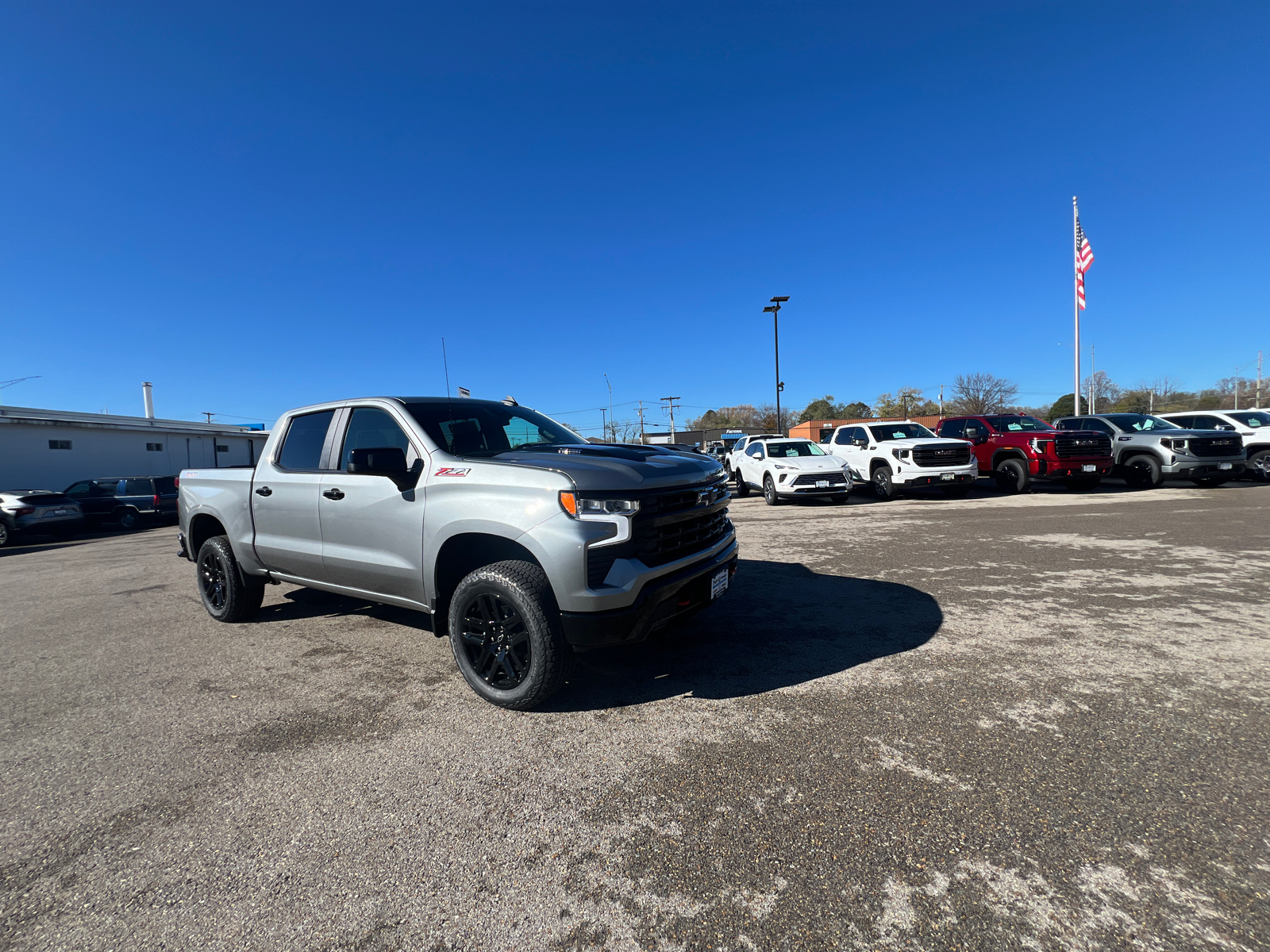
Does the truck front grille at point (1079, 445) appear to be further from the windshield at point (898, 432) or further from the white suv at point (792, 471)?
the white suv at point (792, 471)

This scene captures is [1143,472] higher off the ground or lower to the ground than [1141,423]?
lower

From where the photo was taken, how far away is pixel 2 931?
71.9 inches

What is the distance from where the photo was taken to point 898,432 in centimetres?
1459

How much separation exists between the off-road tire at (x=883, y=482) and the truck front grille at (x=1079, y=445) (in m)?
3.62

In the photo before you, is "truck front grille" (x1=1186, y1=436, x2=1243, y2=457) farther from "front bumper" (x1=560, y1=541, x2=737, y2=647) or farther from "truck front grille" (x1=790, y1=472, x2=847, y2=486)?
"front bumper" (x1=560, y1=541, x2=737, y2=647)

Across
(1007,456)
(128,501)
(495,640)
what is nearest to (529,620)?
(495,640)

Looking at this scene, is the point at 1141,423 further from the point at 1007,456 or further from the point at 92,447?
the point at 92,447

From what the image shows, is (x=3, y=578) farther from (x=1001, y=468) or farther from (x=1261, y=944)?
(x=1001, y=468)

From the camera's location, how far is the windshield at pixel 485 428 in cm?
396

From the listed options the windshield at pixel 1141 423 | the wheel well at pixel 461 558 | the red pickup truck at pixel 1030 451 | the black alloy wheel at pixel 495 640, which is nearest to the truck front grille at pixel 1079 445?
the red pickup truck at pixel 1030 451

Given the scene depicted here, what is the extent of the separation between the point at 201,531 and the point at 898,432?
46.5ft

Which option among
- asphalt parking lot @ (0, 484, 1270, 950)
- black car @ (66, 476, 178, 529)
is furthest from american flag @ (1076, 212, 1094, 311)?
black car @ (66, 476, 178, 529)

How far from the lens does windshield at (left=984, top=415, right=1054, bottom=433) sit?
14641 millimetres

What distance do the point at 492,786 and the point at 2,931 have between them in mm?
1543
